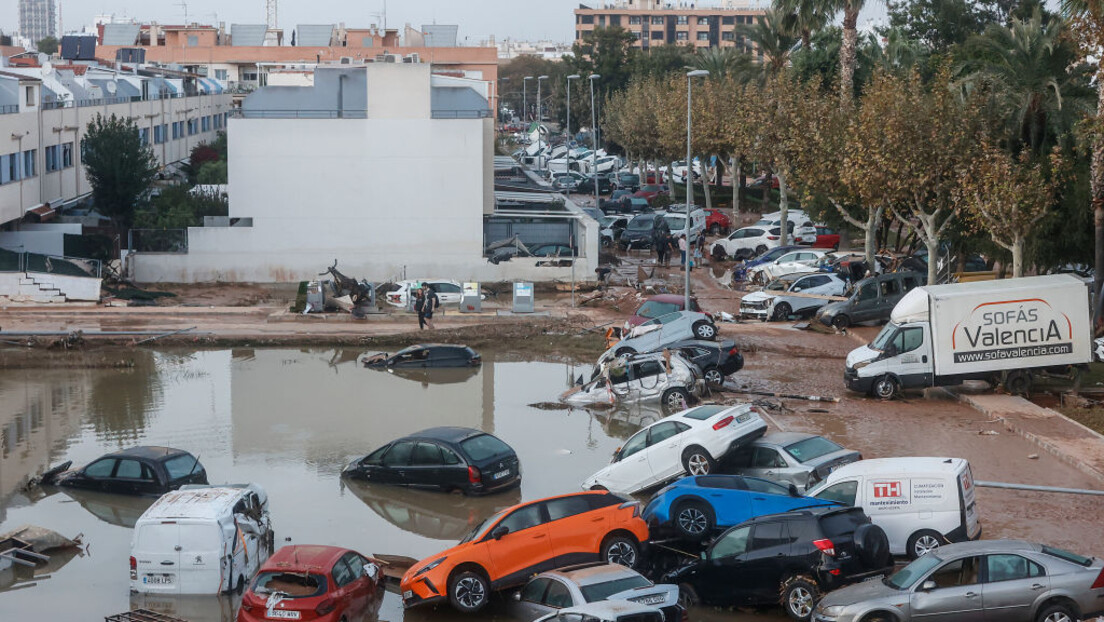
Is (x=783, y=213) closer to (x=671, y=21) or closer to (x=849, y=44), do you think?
(x=849, y=44)

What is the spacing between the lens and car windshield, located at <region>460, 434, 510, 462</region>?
20109 millimetres

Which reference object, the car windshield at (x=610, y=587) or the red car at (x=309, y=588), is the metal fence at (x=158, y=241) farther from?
the car windshield at (x=610, y=587)

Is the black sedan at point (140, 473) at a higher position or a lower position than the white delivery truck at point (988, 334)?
lower

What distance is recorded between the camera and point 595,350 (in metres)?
32.8

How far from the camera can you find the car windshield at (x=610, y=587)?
13.4 m

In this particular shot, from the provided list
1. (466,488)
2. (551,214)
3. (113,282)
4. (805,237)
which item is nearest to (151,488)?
(466,488)

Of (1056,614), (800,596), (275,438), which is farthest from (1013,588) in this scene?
(275,438)

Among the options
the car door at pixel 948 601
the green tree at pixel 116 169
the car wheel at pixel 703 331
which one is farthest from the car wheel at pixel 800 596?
the green tree at pixel 116 169

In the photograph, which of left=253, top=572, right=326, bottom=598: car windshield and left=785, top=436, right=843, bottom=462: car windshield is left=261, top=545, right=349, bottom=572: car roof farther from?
left=785, top=436, right=843, bottom=462: car windshield

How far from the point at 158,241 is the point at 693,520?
107 feet

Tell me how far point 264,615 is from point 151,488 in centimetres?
687

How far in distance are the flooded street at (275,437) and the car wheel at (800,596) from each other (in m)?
4.19

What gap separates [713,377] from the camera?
27.1 metres

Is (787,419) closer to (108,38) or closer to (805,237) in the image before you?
(805,237)
